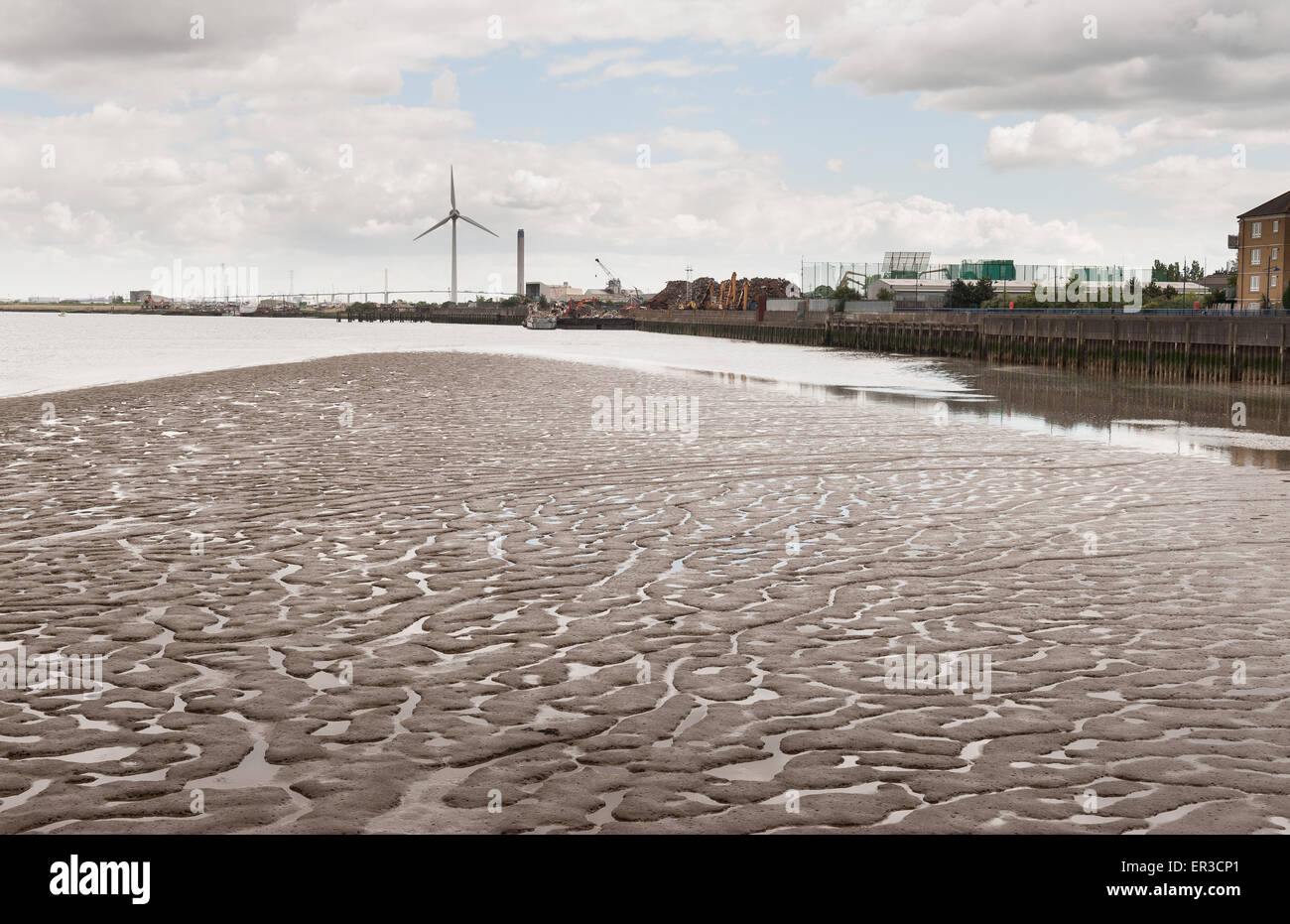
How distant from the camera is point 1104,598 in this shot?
11070 millimetres

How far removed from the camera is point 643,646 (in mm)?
9453

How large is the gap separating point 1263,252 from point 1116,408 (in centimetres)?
8413

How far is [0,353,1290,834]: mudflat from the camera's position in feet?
21.3

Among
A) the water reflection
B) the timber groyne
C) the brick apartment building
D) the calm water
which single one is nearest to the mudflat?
the water reflection

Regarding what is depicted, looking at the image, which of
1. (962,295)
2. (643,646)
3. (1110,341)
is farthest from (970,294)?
(643,646)

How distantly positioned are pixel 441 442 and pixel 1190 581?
49.3ft

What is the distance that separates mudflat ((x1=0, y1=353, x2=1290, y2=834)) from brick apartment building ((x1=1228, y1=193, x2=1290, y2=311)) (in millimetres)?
97447

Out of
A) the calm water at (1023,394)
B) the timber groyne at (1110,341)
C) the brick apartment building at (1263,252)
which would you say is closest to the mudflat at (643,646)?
the calm water at (1023,394)

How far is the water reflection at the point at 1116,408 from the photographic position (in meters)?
25.8

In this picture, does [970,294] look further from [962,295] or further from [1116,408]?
[1116,408]

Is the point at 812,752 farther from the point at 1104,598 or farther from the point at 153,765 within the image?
the point at 1104,598

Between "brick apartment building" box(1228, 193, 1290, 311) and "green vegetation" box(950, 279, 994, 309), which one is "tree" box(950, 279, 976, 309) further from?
"brick apartment building" box(1228, 193, 1290, 311)
